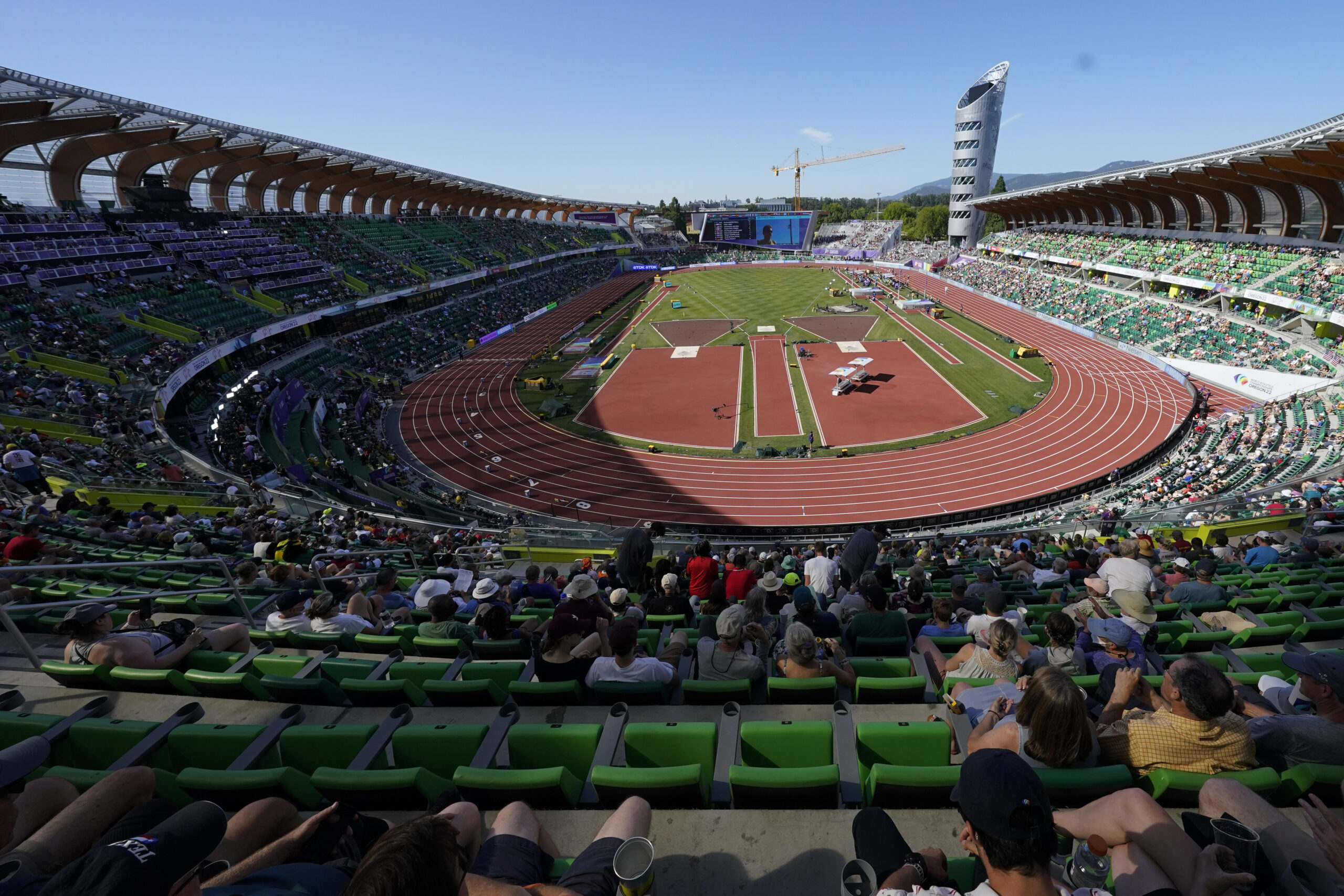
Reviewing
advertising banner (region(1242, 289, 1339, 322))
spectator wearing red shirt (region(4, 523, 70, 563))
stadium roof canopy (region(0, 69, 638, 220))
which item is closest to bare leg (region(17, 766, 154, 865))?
spectator wearing red shirt (region(4, 523, 70, 563))

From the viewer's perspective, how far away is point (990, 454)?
29125 millimetres

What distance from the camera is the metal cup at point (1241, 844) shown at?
2627 mm

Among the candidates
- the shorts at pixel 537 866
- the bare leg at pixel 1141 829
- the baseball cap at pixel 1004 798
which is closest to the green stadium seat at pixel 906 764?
the bare leg at pixel 1141 829

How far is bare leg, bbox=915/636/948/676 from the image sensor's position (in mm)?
5895

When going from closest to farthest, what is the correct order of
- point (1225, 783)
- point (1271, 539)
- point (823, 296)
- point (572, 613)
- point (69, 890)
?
point (69, 890) < point (1225, 783) < point (572, 613) < point (1271, 539) < point (823, 296)

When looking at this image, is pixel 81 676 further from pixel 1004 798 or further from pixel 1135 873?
pixel 1135 873

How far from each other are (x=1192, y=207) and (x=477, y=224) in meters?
80.7

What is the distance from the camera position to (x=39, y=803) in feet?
10.6

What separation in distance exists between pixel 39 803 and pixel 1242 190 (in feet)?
207

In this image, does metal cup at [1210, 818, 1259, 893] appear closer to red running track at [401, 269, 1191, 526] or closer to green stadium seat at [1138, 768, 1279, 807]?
green stadium seat at [1138, 768, 1279, 807]

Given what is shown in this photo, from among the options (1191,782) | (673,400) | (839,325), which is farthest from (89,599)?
(839,325)

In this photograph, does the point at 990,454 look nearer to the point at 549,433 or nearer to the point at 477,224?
the point at 549,433

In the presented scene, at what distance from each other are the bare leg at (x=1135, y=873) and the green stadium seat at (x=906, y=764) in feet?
2.92

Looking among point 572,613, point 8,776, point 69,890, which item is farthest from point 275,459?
point 69,890
